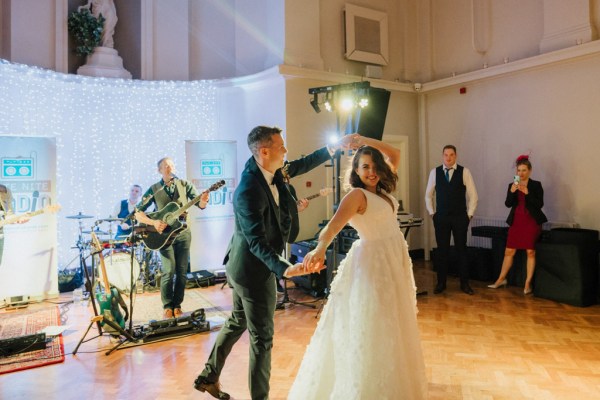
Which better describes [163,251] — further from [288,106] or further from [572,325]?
[572,325]

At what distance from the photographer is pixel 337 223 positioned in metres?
2.47

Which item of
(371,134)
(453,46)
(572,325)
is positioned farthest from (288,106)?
(572,325)

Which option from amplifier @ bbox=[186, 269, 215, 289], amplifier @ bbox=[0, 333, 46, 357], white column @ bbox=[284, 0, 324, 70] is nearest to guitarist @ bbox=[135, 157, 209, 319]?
amplifier @ bbox=[0, 333, 46, 357]

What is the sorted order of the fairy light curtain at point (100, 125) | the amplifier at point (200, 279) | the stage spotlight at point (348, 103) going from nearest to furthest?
the stage spotlight at point (348, 103), the amplifier at point (200, 279), the fairy light curtain at point (100, 125)

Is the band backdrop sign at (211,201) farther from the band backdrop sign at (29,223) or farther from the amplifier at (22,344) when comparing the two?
the amplifier at (22,344)

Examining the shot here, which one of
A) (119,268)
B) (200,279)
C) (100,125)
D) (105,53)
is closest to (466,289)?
(200,279)

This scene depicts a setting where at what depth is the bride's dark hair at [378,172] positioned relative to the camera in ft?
8.50

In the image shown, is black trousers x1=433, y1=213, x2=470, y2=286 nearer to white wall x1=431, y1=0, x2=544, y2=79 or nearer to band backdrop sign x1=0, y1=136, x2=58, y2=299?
white wall x1=431, y1=0, x2=544, y2=79

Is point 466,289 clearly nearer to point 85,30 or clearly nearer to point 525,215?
point 525,215

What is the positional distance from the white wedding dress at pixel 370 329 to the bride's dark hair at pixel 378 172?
Result: 0.35 feet

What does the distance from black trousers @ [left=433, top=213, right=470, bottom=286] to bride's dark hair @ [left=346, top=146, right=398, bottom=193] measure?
3581 millimetres

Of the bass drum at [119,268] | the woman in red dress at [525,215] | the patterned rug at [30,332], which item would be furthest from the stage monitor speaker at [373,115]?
the patterned rug at [30,332]

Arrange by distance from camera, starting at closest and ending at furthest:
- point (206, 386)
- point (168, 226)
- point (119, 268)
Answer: point (206, 386), point (168, 226), point (119, 268)

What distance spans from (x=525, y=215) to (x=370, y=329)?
4.21 m
